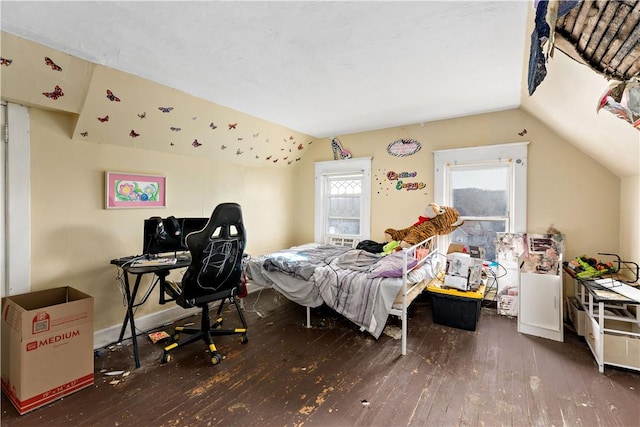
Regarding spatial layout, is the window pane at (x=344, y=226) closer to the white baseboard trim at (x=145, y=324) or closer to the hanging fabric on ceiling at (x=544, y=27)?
the white baseboard trim at (x=145, y=324)

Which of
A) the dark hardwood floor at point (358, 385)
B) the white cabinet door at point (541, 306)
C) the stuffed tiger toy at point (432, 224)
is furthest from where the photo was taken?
the stuffed tiger toy at point (432, 224)

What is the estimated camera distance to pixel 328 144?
4.56 meters

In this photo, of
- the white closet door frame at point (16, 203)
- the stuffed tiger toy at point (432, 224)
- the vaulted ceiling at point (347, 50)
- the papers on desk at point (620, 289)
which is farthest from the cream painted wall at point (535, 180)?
the white closet door frame at point (16, 203)

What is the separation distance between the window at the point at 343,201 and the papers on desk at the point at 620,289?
2480 mm

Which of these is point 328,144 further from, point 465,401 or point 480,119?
point 465,401

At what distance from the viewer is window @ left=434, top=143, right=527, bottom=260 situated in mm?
3254

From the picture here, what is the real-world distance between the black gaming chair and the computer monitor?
0.35 meters

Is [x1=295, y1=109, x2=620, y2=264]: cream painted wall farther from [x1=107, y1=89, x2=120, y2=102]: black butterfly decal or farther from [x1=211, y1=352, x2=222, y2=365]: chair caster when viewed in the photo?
[x1=107, y1=89, x2=120, y2=102]: black butterfly decal

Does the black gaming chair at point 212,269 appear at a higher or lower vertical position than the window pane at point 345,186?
lower

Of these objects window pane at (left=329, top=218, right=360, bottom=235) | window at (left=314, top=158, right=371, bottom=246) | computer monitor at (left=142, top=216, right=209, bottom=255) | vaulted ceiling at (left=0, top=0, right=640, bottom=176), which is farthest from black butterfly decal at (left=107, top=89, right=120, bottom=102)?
window pane at (left=329, top=218, right=360, bottom=235)

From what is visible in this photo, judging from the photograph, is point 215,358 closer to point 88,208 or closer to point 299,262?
point 299,262

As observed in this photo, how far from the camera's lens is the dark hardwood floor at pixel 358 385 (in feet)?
5.65

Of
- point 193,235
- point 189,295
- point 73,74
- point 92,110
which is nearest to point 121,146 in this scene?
point 92,110

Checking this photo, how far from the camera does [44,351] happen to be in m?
1.85
